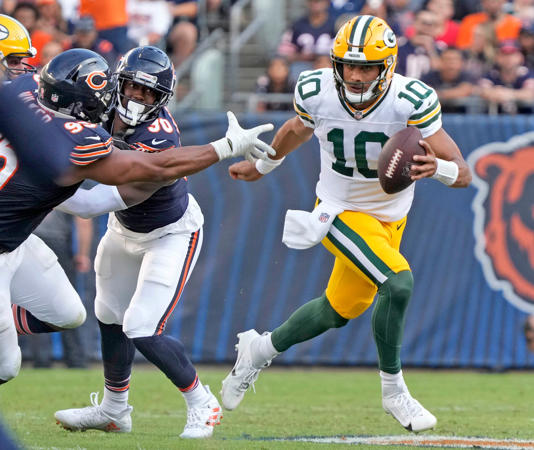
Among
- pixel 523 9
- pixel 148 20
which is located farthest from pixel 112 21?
pixel 523 9

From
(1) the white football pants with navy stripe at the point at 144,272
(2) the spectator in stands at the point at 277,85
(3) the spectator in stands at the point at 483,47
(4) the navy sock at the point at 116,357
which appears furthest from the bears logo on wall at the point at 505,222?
(4) the navy sock at the point at 116,357

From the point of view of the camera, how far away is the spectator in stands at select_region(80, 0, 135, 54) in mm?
10156

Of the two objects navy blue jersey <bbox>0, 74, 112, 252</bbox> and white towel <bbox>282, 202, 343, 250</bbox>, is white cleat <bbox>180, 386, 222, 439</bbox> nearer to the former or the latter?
white towel <bbox>282, 202, 343, 250</bbox>

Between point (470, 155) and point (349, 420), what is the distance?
3550mm

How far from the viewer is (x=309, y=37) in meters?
10.3

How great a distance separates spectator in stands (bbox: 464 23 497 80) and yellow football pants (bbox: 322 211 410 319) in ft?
16.5

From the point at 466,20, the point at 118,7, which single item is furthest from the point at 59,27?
the point at 466,20

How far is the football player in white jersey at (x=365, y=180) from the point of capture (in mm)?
5117

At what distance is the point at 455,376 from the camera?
8727mm

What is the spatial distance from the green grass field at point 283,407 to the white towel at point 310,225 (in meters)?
1.02

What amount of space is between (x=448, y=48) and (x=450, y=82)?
0.52 metres

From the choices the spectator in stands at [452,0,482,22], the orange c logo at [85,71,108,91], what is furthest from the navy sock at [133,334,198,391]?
the spectator in stands at [452,0,482,22]

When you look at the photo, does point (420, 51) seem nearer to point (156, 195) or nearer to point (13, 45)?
point (13, 45)

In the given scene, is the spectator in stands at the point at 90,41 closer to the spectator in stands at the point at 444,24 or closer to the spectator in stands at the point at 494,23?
the spectator in stands at the point at 444,24
